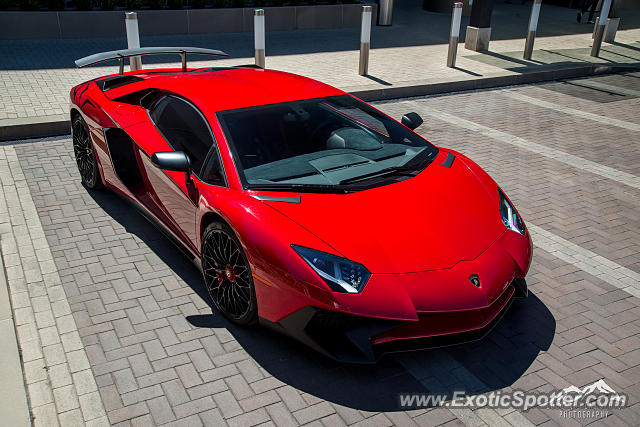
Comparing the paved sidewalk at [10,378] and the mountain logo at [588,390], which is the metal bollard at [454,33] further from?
the paved sidewalk at [10,378]

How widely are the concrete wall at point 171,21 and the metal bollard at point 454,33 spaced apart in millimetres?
4812

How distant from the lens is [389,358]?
386 centimetres

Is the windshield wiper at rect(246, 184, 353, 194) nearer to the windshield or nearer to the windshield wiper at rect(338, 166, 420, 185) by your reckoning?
the windshield

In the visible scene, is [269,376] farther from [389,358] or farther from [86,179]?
[86,179]

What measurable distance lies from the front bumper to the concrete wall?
38.4 ft

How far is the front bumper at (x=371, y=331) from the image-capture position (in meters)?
3.46

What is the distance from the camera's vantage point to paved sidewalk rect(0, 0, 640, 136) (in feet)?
31.5

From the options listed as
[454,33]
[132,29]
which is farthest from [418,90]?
[132,29]

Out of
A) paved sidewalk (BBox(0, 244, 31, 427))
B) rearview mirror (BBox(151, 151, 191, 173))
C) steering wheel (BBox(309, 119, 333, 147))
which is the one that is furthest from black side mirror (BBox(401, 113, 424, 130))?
paved sidewalk (BBox(0, 244, 31, 427))

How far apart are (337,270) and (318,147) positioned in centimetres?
129

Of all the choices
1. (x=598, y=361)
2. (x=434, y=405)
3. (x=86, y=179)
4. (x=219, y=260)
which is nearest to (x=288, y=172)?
(x=219, y=260)

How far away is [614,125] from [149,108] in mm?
7167

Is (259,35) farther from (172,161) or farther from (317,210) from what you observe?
(317,210)

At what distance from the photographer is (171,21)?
13.9 m
